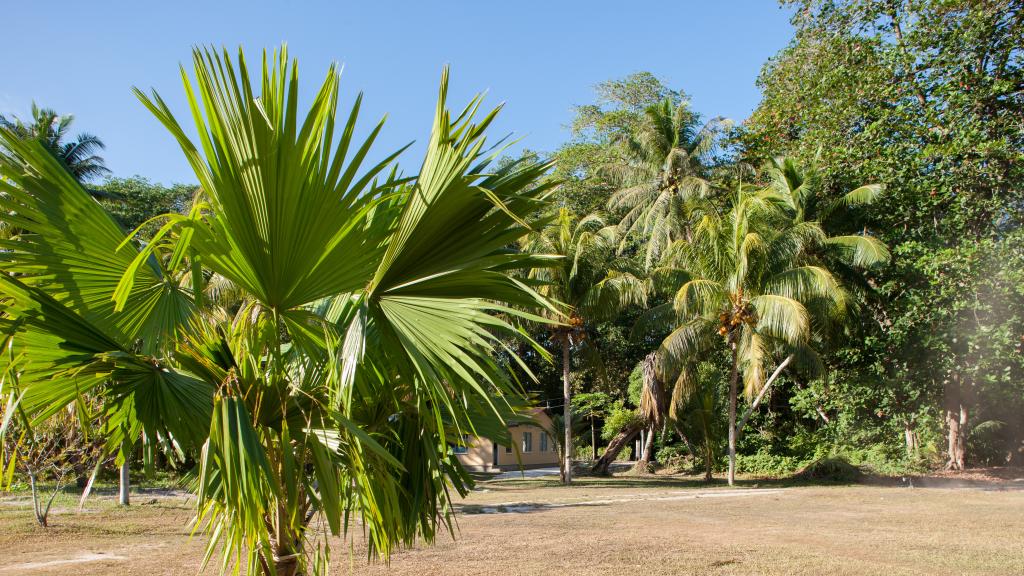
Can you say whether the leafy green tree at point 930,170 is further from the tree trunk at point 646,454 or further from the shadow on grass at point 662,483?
the tree trunk at point 646,454

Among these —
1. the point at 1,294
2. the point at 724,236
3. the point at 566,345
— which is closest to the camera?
the point at 1,294

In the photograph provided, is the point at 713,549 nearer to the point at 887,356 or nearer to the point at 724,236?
the point at 724,236

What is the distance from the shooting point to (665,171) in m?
28.1

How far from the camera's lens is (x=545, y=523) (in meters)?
11.6

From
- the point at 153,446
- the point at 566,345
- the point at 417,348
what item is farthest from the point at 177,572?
the point at 566,345

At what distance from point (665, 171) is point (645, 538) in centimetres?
2060

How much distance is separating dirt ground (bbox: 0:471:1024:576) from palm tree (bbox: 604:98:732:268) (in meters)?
13.1

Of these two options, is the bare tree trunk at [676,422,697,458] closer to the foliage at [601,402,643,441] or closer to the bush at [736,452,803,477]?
the foliage at [601,402,643,441]

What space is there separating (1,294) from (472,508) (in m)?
12.2

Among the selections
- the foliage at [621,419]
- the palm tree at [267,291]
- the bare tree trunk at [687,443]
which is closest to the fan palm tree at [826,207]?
the bare tree trunk at [687,443]

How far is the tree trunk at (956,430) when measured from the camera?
819 inches

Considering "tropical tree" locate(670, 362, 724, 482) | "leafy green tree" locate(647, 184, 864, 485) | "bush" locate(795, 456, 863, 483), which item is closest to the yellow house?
"tropical tree" locate(670, 362, 724, 482)

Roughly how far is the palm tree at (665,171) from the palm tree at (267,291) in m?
23.2

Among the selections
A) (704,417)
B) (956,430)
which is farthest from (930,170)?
(704,417)
